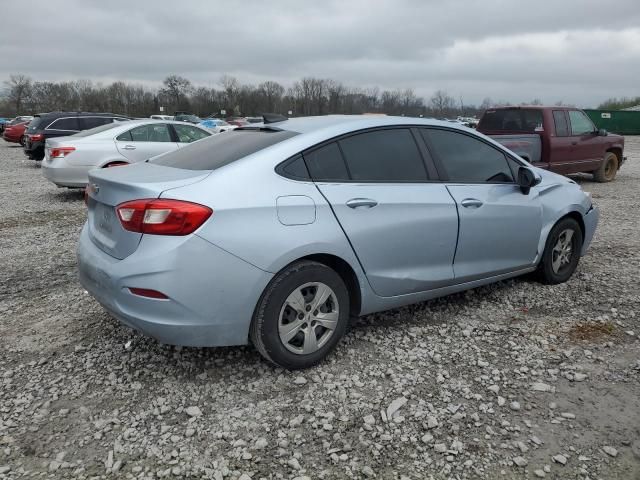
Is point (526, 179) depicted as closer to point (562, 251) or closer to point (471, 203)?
point (471, 203)

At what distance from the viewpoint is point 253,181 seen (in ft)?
9.72

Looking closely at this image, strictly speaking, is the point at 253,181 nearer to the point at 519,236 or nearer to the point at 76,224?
the point at 519,236

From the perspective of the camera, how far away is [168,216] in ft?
9.00

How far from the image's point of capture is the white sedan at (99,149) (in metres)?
9.09

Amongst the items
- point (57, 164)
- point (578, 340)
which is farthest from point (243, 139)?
point (57, 164)

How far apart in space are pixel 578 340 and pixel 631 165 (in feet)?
54.2

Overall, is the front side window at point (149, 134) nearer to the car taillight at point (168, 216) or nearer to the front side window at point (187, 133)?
the front side window at point (187, 133)

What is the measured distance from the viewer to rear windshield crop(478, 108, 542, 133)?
34.2 ft

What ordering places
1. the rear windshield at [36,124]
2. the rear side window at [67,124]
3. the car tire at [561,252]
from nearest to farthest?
the car tire at [561,252] < the rear side window at [67,124] < the rear windshield at [36,124]

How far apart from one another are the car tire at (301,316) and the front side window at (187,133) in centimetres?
801

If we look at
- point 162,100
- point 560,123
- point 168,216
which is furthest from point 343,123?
point 162,100

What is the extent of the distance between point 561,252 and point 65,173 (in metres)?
8.12

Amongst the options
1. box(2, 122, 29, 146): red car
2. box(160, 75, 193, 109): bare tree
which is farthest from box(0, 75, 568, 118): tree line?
box(2, 122, 29, 146): red car

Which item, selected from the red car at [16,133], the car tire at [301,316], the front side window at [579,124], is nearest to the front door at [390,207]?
the car tire at [301,316]
